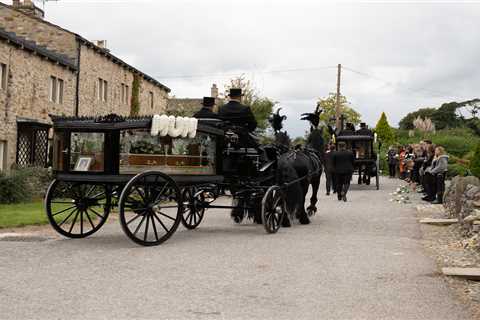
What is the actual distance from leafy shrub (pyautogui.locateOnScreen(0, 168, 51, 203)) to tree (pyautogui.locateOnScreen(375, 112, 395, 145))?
1513 inches

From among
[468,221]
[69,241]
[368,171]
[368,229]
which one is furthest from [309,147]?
[368,171]

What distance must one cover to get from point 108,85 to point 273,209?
22.1 meters

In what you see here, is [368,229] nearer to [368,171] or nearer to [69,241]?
[69,241]

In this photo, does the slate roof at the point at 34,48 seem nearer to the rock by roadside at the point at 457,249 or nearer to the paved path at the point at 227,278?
the paved path at the point at 227,278

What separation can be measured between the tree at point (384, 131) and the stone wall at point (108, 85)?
77.5 feet

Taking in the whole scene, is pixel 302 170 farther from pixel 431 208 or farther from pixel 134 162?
pixel 431 208

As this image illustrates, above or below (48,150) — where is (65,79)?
above

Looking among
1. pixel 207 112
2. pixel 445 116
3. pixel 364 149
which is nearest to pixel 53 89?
pixel 364 149

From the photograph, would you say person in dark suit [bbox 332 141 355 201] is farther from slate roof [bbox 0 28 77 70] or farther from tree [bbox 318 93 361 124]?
tree [bbox 318 93 361 124]

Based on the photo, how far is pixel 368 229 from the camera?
38.9ft

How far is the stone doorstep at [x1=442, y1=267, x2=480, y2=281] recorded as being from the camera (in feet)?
23.0

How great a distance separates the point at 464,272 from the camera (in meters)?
7.12

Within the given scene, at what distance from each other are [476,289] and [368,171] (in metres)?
20.2

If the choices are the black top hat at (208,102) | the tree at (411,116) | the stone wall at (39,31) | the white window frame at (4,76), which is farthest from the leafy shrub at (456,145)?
the tree at (411,116)
